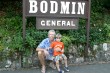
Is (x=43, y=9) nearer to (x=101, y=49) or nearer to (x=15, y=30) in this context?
(x=15, y=30)

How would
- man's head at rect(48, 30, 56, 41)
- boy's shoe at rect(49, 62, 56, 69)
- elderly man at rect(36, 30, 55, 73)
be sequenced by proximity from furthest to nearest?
boy's shoe at rect(49, 62, 56, 69), elderly man at rect(36, 30, 55, 73), man's head at rect(48, 30, 56, 41)

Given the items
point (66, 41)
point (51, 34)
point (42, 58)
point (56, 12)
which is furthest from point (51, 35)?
point (56, 12)

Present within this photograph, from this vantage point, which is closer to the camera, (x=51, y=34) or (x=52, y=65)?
(x=51, y=34)

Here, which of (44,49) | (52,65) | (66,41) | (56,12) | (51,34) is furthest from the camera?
(56,12)

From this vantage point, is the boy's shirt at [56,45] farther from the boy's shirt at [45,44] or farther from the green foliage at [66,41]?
the green foliage at [66,41]

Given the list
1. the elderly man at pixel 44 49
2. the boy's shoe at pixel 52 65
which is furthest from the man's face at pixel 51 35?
the boy's shoe at pixel 52 65

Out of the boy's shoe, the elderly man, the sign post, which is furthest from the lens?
the sign post

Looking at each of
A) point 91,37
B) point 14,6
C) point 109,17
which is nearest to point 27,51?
point 91,37

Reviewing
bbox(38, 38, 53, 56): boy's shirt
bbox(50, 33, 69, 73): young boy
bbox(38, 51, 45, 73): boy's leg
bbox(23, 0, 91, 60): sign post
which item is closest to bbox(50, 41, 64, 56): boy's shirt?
bbox(50, 33, 69, 73): young boy

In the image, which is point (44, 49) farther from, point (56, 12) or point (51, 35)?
point (56, 12)

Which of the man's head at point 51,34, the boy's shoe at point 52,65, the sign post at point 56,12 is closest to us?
the man's head at point 51,34

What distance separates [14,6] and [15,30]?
2160mm

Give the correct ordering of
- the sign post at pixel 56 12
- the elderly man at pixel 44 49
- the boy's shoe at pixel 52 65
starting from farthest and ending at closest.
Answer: the sign post at pixel 56 12 < the boy's shoe at pixel 52 65 < the elderly man at pixel 44 49

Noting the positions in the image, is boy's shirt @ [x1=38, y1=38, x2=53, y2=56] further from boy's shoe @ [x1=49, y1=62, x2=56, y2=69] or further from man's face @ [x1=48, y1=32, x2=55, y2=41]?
boy's shoe @ [x1=49, y1=62, x2=56, y2=69]
